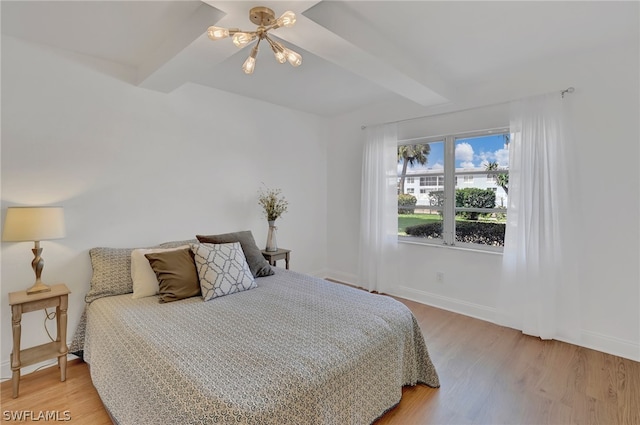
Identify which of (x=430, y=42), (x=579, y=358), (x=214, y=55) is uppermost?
(x=430, y=42)

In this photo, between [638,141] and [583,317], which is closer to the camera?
[638,141]

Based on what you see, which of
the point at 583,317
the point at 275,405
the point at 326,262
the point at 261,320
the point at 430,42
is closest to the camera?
the point at 275,405

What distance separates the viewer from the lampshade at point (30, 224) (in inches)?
74.6

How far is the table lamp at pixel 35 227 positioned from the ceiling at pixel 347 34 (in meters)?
1.22

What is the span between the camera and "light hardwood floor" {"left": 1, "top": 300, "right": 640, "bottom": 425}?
1783 millimetres

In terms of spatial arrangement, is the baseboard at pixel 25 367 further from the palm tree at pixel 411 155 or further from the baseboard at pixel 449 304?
the palm tree at pixel 411 155

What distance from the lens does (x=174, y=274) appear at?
2219 mm

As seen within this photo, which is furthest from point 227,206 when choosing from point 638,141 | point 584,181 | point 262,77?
point 638,141

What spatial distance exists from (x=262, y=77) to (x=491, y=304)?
3235 mm

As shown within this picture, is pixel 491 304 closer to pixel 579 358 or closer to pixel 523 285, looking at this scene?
pixel 523 285

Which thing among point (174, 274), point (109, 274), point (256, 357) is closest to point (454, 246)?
point (256, 357)

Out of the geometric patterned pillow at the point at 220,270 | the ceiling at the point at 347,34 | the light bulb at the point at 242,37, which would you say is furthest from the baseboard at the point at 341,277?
the light bulb at the point at 242,37

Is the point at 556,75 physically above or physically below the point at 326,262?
above

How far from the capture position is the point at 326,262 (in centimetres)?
458
